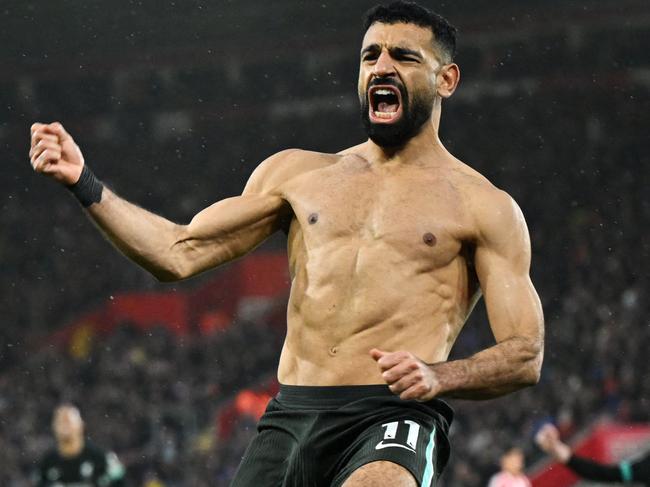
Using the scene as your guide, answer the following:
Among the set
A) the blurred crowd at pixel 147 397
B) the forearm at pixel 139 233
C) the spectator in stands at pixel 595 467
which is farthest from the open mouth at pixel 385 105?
the blurred crowd at pixel 147 397

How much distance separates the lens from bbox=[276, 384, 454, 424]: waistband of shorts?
4043mm

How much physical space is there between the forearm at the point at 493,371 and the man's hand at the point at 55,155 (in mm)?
1317

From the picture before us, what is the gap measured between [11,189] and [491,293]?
2154 cm

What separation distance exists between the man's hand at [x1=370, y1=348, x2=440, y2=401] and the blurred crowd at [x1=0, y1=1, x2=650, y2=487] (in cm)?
1007

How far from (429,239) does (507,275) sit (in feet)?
0.94

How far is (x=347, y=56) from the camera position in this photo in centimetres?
2352

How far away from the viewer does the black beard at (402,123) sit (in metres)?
4.36

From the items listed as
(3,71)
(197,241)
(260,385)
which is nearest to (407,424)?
(197,241)

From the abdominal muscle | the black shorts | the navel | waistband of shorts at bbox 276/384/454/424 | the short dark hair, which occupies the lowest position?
the black shorts

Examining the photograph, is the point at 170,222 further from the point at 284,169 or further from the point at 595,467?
the point at 595,467

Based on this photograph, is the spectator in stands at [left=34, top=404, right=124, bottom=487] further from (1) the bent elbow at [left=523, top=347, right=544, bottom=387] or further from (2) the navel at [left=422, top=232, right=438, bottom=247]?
(1) the bent elbow at [left=523, top=347, right=544, bottom=387]

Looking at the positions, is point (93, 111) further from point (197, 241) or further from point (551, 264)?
point (197, 241)

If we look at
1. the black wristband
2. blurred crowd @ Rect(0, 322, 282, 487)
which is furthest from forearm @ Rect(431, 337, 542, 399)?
blurred crowd @ Rect(0, 322, 282, 487)

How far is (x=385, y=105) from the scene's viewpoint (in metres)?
4.39
